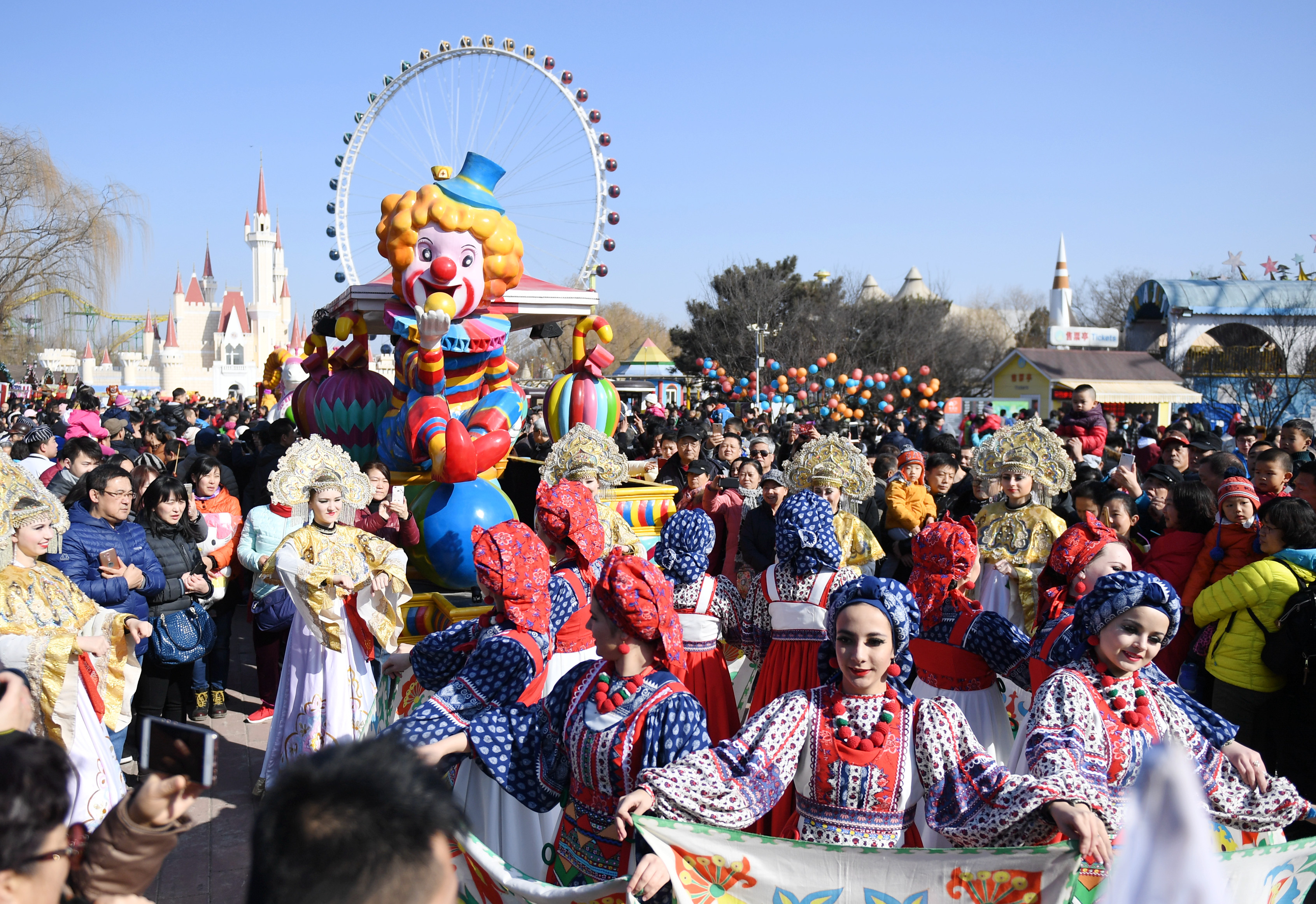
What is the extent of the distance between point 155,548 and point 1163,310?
30.2 metres

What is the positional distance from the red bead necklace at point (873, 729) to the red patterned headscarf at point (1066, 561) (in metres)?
2.02

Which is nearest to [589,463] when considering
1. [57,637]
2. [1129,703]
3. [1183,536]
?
[57,637]

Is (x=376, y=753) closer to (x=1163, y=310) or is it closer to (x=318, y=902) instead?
(x=318, y=902)

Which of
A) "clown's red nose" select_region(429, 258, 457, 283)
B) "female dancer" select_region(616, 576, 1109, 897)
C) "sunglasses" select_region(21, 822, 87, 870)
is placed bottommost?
"female dancer" select_region(616, 576, 1109, 897)

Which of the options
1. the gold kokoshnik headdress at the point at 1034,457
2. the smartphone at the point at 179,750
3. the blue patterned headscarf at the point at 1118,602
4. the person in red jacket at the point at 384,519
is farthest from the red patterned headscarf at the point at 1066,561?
the person in red jacket at the point at 384,519

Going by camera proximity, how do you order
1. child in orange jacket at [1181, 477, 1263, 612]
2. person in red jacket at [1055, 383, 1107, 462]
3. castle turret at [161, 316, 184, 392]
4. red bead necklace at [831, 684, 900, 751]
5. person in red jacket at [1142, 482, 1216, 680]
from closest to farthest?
red bead necklace at [831, 684, 900, 751], child in orange jacket at [1181, 477, 1263, 612], person in red jacket at [1142, 482, 1216, 680], person in red jacket at [1055, 383, 1107, 462], castle turret at [161, 316, 184, 392]

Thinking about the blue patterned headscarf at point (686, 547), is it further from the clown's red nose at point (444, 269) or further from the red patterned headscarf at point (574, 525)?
the clown's red nose at point (444, 269)

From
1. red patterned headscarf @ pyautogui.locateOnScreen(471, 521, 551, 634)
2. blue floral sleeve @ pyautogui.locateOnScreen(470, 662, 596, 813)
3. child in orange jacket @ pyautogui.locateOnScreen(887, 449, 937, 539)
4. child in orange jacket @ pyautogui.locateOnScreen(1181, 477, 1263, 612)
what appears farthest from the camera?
child in orange jacket @ pyautogui.locateOnScreen(887, 449, 937, 539)

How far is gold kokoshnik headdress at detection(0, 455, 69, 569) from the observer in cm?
396

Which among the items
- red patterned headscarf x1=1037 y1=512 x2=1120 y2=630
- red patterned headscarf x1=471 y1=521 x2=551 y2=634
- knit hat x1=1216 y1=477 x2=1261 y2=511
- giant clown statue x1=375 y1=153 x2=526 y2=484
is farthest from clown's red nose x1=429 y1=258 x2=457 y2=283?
knit hat x1=1216 y1=477 x2=1261 y2=511

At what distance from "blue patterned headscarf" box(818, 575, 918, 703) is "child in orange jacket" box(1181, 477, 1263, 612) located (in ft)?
8.44

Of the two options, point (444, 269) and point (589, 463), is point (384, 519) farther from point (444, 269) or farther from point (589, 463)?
point (444, 269)

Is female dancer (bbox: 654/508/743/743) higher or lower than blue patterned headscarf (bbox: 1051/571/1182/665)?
A: lower

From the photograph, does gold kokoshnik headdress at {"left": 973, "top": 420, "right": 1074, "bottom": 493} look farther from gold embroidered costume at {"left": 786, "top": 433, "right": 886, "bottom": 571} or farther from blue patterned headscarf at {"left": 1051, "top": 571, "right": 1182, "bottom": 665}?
blue patterned headscarf at {"left": 1051, "top": 571, "right": 1182, "bottom": 665}
